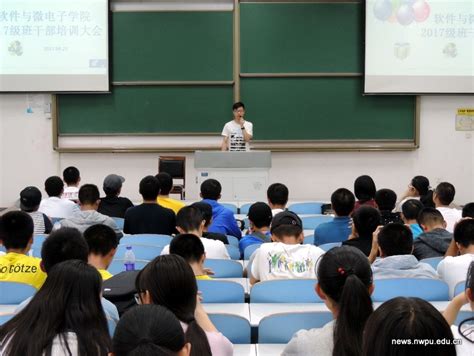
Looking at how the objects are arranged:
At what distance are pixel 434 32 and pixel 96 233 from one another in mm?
6425

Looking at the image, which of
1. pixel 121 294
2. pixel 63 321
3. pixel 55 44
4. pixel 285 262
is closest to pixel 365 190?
pixel 285 262

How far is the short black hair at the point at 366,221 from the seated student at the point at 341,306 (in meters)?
1.69

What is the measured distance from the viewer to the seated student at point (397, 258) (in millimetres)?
3232

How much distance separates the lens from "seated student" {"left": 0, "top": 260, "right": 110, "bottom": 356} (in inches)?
70.9

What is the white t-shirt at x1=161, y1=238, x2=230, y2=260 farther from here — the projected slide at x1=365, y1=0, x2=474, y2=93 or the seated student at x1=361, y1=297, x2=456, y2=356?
the projected slide at x1=365, y1=0, x2=474, y2=93

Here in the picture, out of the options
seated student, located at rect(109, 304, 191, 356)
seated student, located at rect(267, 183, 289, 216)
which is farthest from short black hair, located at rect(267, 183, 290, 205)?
seated student, located at rect(109, 304, 191, 356)

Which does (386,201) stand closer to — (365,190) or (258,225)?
(365,190)

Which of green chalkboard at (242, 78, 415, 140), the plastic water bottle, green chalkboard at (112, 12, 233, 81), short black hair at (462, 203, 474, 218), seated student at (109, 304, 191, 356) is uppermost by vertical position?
green chalkboard at (112, 12, 233, 81)

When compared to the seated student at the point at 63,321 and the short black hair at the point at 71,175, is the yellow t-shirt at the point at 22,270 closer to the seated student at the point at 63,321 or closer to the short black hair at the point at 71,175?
the seated student at the point at 63,321

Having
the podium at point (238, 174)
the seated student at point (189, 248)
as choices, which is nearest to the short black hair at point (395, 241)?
the seated student at point (189, 248)

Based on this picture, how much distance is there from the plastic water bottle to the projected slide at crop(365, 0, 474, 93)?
540 centimetres

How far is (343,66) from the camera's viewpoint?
849 cm

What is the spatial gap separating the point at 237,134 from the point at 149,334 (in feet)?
22.4

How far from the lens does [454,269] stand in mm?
3283
